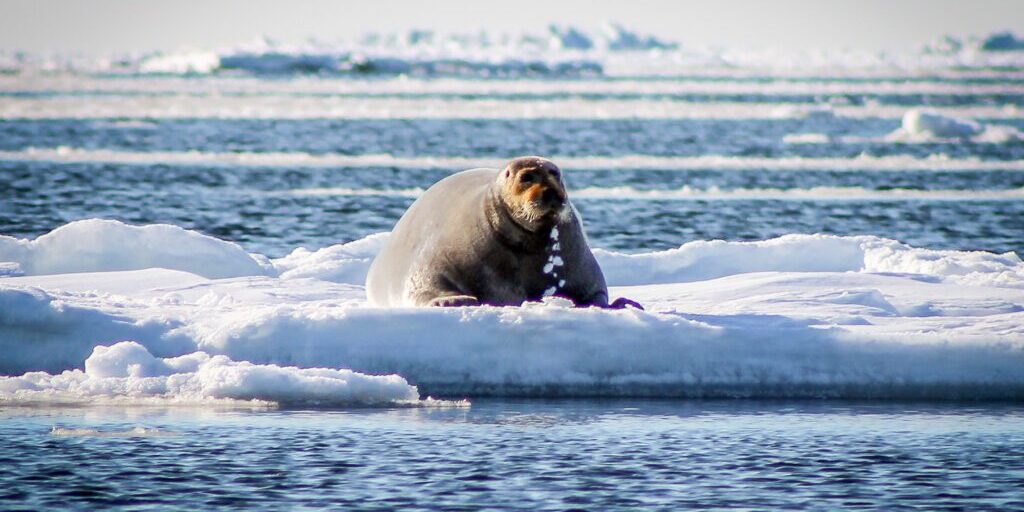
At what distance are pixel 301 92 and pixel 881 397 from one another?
181 feet

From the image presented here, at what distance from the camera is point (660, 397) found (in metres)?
8.07

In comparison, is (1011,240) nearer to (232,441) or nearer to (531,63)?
(232,441)

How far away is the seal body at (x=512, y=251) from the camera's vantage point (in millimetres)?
8664

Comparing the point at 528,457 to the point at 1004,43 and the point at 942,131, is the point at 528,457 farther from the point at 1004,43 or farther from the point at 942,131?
the point at 1004,43

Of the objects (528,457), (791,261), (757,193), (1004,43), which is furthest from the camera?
(1004,43)

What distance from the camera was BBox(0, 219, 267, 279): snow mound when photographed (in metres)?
11.2

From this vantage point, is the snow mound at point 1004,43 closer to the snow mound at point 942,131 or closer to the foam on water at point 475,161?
the snow mound at point 942,131

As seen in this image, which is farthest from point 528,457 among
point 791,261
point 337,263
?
point 791,261

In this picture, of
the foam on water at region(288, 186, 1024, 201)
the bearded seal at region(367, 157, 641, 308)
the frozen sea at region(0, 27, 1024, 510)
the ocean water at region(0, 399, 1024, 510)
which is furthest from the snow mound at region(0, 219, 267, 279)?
the foam on water at region(288, 186, 1024, 201)

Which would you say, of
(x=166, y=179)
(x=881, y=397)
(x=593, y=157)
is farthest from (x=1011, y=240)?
(x=593, y=157)

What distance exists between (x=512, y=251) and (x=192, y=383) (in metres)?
2.04

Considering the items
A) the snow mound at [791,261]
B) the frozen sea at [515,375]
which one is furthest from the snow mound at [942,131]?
the snow mound at [791,261]

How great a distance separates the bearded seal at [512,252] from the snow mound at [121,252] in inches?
99.2

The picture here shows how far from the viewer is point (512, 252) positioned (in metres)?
8.84
